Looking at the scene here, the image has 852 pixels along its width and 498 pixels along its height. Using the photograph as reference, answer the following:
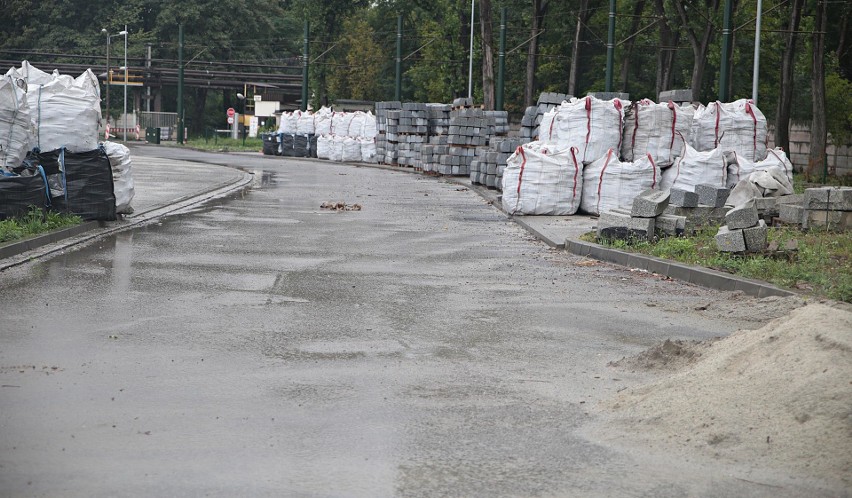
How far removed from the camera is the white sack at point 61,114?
17.3 metres

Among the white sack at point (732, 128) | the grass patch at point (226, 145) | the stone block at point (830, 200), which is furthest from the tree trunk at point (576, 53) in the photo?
the stone block at point (830, 200)

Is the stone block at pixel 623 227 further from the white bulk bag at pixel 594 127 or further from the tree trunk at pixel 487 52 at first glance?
the tree trunk at pixel 487 52

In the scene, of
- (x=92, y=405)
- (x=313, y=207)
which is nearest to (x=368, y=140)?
(x=313, y=207)

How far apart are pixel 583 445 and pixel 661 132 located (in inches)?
682

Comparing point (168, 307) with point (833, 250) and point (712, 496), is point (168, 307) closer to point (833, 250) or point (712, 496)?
point (712, 496)

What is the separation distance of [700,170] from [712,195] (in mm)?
4286

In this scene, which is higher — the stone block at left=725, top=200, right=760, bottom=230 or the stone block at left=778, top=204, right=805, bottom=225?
the stone block at left=725, top=200, right=760, bottom=230

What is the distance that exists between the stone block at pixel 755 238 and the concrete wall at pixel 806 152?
99.3 feet

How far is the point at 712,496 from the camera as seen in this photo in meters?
5.30

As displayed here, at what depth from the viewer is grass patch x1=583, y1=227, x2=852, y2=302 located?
11766mm

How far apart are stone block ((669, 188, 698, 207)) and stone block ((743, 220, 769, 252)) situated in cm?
331

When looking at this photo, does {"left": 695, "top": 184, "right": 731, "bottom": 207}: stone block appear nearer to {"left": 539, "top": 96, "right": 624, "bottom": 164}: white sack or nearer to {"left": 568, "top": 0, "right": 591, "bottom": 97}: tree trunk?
{"left": 539, "top": 96, "right": 624, "bottom": 164}: white sack

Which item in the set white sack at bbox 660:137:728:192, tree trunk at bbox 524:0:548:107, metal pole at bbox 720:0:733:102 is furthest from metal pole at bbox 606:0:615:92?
white sack at bbox 660:137:728:192

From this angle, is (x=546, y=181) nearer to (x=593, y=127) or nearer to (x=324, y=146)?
(x=593, y=127)
